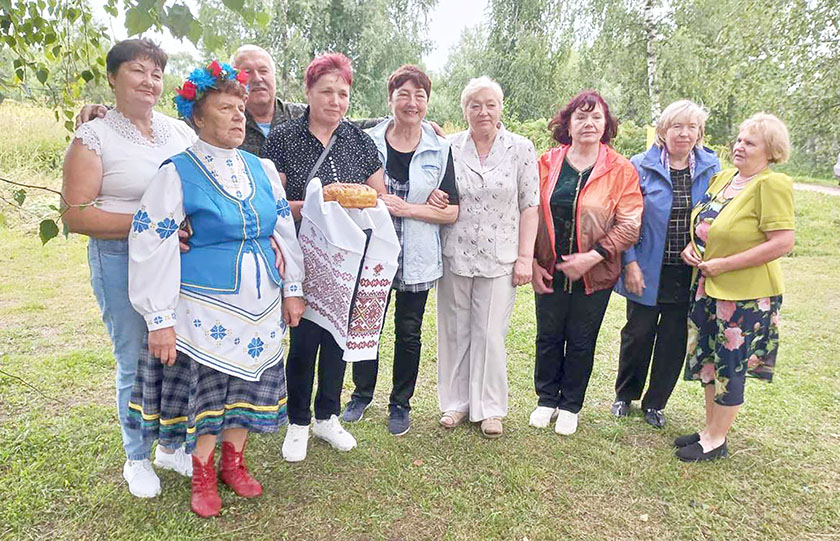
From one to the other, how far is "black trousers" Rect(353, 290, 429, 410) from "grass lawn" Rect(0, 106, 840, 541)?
0.60 feet

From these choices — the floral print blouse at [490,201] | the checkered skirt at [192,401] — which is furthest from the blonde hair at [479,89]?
the checkered skirt at [192,401]

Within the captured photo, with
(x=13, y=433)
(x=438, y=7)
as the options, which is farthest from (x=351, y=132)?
(x=438, y=7)

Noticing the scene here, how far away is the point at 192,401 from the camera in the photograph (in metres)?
2.39

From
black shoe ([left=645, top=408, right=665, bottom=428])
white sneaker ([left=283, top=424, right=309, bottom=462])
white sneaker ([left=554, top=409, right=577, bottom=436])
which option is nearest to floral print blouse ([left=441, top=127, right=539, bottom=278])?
white sneaker ([left=554, top=409, right=577, bottom=436])

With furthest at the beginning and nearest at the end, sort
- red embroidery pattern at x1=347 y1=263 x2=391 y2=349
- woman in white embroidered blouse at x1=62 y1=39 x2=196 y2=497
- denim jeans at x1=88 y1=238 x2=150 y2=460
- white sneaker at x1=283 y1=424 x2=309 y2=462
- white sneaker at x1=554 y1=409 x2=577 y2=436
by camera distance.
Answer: white sneaker at x1=554 y1=409 x2=577 y2=436 < white sneaker at x1=283 y1=424 x2=309 y2=462 < red embroidery pattern at x1=347 y1=263 x2=391 y2=349 < denim jeans at x1=88 y1=238 x2=150 y2=460 < woman in white embroidered blouse at x1=62 y1=39 x2=196 y2=497

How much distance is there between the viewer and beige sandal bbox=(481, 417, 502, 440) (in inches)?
132

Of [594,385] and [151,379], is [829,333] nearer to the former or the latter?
[594,385]

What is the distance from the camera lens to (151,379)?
2.38 m

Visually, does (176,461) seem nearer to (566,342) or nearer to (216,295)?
(216,295)

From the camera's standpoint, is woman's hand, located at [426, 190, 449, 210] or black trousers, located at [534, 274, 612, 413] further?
black trousers, located at [534, 274, 612, 413]

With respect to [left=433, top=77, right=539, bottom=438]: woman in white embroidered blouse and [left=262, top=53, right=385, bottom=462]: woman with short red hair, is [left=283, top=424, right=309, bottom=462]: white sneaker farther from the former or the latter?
[left=433, top=77, right=539, bottom=438]: woman in white embroidered blouse

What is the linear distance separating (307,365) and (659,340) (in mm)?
2020

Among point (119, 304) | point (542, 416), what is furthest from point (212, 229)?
point (542, 416)

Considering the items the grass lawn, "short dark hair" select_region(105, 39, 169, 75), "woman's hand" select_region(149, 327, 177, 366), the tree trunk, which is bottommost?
the grass lawn
